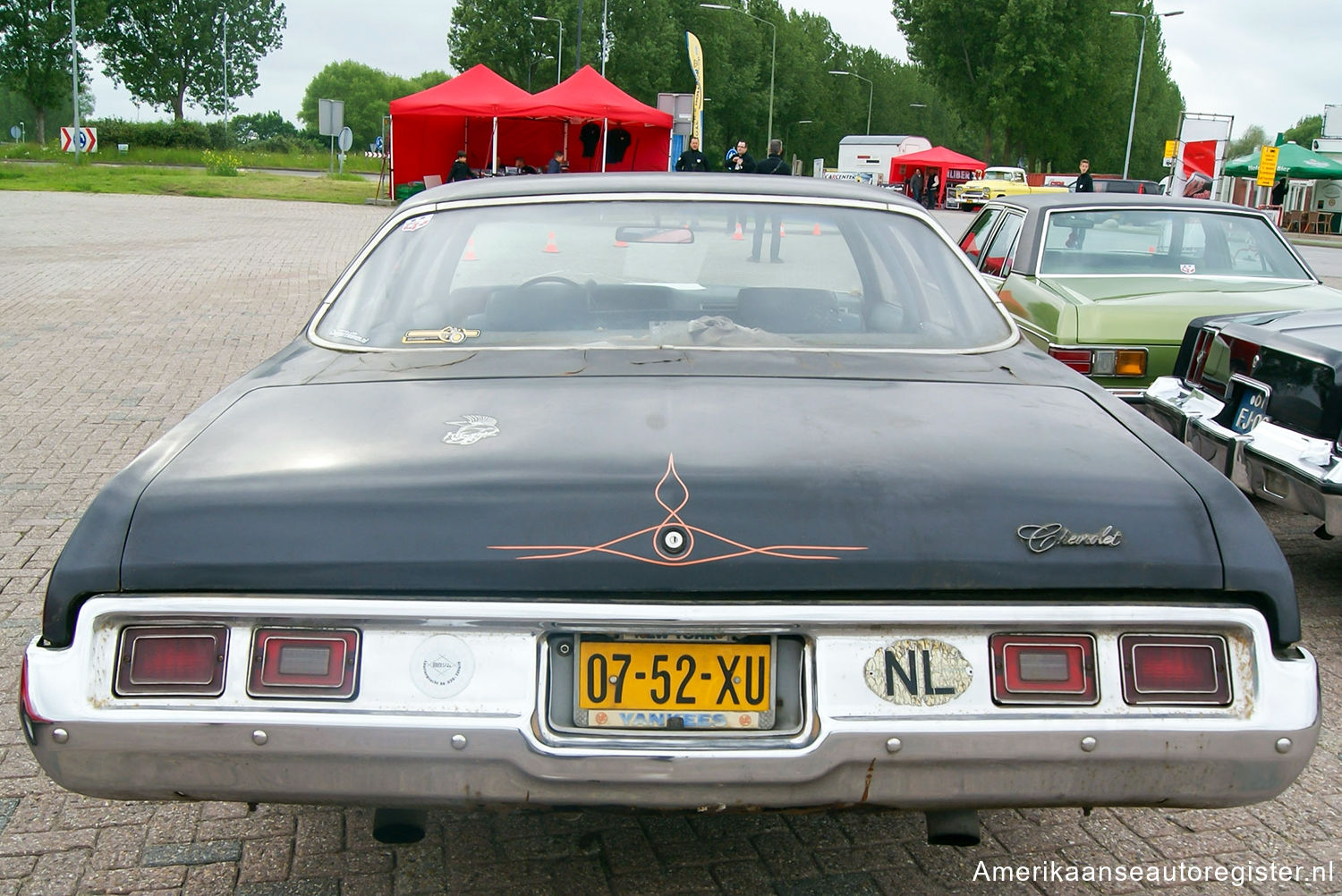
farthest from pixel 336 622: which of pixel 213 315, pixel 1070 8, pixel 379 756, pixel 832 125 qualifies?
pixel 832 125

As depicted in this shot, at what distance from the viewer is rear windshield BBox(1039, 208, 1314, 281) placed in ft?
24.1

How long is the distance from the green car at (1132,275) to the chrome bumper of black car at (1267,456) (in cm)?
83

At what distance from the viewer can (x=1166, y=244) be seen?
7.48 meters

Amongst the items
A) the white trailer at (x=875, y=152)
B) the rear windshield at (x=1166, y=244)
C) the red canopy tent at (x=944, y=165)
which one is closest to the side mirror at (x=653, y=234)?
the rear windshield at (x=1166, y=244)

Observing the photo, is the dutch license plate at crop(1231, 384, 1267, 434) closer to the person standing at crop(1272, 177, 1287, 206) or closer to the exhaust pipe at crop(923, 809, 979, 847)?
the exhaust pipe at crop(923, 809, 979, 847)

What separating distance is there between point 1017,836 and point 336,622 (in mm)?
1736

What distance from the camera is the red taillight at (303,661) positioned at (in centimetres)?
203

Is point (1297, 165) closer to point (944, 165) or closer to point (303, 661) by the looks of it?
point (944, 165)

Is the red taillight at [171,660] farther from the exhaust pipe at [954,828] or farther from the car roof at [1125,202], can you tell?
the car roof at [1125,202]

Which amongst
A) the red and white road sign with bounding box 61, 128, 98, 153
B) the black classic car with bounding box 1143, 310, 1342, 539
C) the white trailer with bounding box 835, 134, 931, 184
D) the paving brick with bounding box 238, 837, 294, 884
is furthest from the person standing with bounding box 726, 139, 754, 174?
the white trailer with bounding box 835, 134, 931, 184

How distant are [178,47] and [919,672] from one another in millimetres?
85986

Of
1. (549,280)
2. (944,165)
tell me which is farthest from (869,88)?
(549,280)

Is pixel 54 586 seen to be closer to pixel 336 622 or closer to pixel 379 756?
pixel 336 622

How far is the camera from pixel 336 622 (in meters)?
2.03
